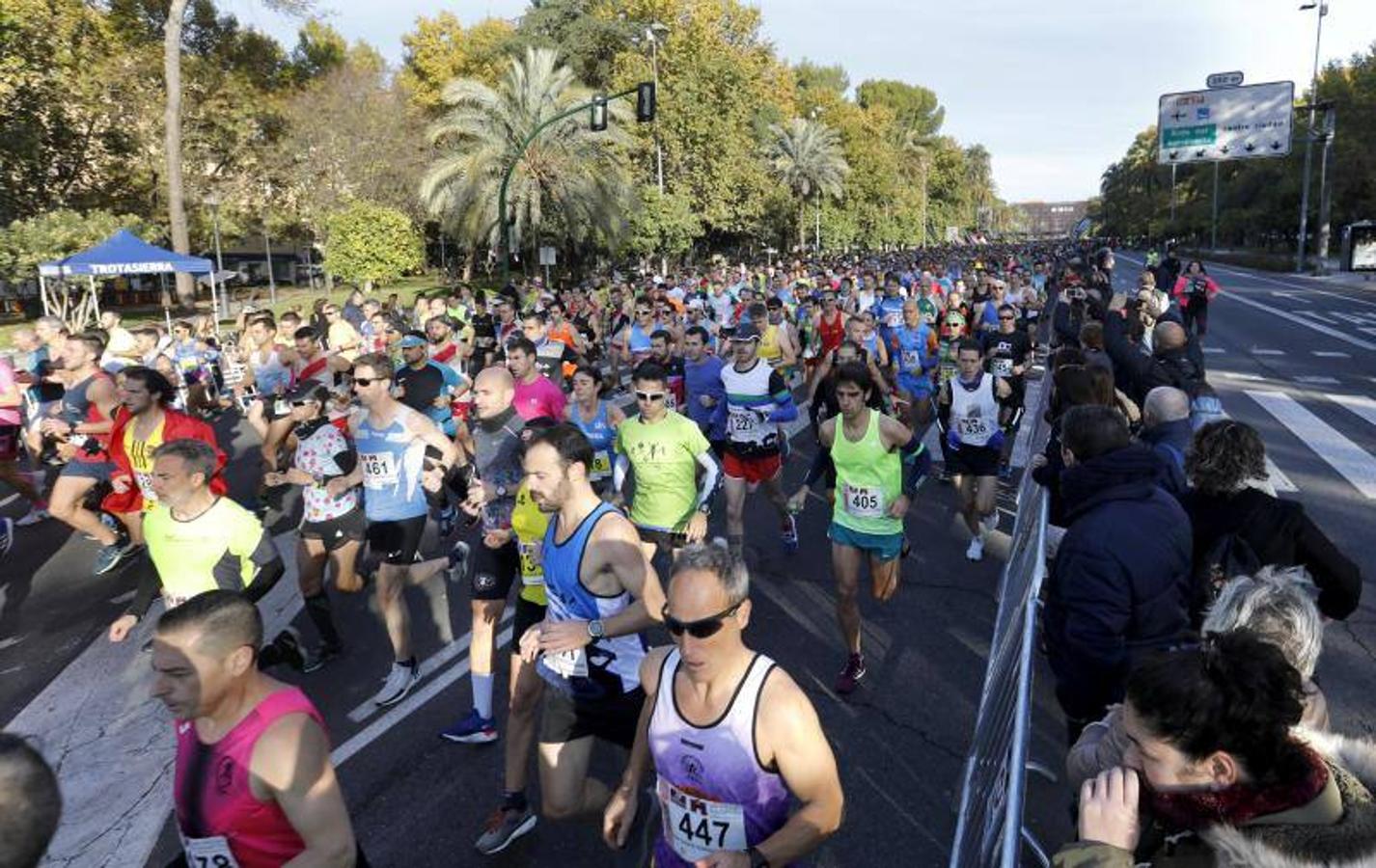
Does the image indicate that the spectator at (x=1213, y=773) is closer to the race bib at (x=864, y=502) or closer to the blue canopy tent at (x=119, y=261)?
the race bib at (x=864, y=502)

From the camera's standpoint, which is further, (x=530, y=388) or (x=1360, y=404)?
(x=1360, y=404)

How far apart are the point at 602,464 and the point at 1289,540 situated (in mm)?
4418

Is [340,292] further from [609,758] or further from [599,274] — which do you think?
[609,758]

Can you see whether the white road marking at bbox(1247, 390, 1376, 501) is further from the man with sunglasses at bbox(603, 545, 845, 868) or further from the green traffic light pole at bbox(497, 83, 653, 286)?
the green traffic light pole at bbox(497, 83, 653, 286)

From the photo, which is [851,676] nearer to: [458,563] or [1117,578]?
[1117,578]

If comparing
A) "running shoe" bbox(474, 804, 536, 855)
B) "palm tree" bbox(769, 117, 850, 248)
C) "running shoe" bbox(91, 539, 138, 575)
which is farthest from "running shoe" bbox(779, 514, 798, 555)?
"palm tree" bbox(769, 117, 850, 248)

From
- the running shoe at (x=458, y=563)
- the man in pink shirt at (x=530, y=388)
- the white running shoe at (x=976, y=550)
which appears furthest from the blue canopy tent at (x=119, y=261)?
the white running shoe at (x=976, y=550)

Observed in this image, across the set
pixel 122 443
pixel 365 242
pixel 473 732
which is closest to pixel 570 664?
pixel 473 732

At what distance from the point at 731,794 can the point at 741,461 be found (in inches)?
191

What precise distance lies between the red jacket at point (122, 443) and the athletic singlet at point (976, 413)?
5420mm

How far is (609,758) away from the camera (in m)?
4.53

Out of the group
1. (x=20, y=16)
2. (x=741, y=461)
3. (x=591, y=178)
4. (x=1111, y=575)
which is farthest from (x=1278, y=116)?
(x=20, y=16)

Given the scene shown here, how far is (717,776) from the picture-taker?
2.41m

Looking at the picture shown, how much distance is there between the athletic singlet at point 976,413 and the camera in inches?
273
